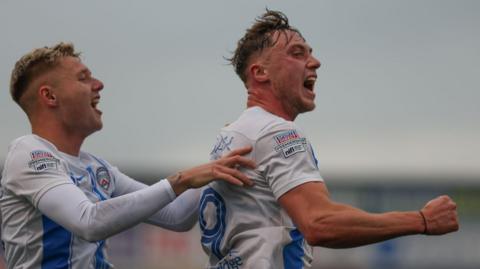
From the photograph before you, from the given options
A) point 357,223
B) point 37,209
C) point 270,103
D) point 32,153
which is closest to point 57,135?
point 32,153

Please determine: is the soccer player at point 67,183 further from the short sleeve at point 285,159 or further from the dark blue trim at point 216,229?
the dark blue trim at point 216,229

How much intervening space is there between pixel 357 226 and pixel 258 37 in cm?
161

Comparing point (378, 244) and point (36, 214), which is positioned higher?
point (36, 214)

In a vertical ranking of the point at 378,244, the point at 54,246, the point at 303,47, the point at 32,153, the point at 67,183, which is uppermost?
the point at 303,47

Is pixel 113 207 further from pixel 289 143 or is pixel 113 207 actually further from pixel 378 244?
pixel 378 244

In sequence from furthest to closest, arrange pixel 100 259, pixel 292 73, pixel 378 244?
pixel 378 244
pixel 100 259
pixel 292 73

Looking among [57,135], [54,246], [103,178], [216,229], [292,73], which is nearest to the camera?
[216,229]

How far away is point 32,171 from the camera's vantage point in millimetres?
7355

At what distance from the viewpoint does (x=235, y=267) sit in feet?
22.8

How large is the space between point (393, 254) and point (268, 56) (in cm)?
2151

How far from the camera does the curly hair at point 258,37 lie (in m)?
7.44

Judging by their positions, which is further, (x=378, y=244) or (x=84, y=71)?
(x=378, y=244)

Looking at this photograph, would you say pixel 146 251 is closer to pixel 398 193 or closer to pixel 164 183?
pixel 398 193

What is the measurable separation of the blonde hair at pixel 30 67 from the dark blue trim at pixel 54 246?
97 centimetres
